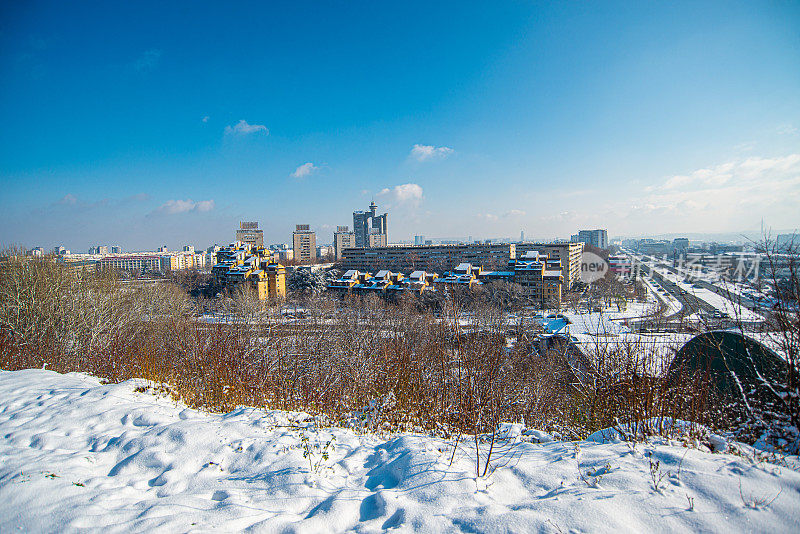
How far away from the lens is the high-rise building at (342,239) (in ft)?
286

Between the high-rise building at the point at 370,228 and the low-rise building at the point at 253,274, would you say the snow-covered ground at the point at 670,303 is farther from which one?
the high-rise building at the point at 370,228

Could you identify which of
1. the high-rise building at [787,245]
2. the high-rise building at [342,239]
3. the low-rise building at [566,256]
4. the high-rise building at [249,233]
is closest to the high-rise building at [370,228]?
the high-rise building at [342,239]

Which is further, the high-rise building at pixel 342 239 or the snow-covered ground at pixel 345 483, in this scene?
the high-rise building at pixel 342 239

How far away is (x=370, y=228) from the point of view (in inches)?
3659

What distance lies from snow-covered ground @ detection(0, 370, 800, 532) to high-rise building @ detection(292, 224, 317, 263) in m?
77.2

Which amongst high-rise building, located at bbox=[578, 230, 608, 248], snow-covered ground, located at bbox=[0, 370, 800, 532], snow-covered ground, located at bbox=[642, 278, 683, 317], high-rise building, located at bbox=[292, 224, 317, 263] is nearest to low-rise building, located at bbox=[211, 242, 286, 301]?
snow-covered ground, located at bbox=[0, 370, 800, 532]

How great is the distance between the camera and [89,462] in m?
2.77

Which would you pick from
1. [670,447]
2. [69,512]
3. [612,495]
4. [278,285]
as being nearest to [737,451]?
[670,447]

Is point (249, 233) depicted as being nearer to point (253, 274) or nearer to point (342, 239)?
point (342, 239)

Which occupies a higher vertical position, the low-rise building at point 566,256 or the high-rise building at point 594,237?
the high-rise building at point 594,237

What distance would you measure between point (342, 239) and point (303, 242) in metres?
12.1

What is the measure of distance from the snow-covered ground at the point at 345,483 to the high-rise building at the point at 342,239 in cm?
8278

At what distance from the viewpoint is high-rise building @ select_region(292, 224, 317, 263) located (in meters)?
78.0

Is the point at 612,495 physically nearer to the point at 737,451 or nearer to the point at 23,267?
the point at 737,451
